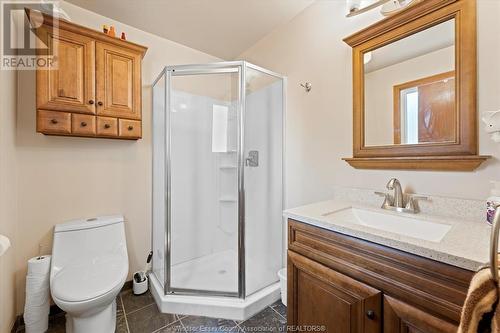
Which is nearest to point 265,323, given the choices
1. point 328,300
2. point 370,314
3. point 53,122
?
point 328,300

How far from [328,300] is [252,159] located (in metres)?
1.21

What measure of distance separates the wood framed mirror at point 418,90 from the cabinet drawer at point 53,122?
1977mm

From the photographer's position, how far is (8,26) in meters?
1.44

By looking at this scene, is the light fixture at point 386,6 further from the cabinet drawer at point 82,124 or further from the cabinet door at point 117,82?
the cabinet drawer at point 82,124

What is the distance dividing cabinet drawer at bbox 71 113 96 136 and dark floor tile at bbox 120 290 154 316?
1401mm

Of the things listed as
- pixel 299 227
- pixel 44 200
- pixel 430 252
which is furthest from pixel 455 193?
pixel 44 200

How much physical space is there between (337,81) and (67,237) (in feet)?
7.59

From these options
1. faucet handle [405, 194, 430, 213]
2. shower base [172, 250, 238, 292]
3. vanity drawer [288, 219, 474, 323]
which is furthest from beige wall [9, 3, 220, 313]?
faucet handle [405, 194, 430, 213]

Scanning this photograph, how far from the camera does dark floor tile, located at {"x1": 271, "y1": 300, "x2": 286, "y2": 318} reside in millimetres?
1709

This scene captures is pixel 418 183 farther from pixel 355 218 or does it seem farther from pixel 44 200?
pixel 44 200

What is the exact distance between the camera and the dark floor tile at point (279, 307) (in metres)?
1.71

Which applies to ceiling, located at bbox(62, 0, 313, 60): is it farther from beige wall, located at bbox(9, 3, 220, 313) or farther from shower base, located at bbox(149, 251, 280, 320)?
shower base, located at bbox(149, 251, 280, 320)

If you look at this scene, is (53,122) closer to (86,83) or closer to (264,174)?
(86,83)

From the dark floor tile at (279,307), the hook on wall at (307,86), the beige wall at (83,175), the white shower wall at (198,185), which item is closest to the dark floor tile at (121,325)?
the beige wall at (83,175)
